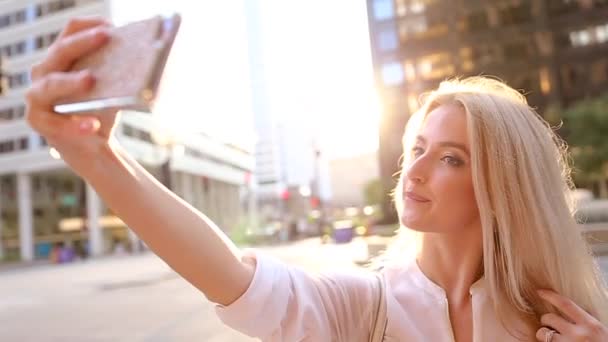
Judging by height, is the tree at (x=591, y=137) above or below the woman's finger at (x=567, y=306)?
above

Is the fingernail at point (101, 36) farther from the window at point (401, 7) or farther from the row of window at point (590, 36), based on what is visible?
the row of window at point (590, 36)

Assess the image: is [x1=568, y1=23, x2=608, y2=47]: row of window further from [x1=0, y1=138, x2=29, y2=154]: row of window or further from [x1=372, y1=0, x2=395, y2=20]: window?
[x1=0, y1=138, x2=29, y2=154]: row of window

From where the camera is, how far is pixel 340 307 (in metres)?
1.08

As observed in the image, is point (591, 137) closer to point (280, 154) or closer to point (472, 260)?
point (280, 154)

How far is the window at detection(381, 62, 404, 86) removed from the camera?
3011cm

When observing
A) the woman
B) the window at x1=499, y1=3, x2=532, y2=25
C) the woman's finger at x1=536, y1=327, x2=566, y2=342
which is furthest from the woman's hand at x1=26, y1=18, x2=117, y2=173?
the window at x1=499, y1=3, x2=532, y2=25

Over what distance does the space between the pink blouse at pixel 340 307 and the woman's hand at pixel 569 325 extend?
10 cm

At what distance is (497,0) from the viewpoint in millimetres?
28312

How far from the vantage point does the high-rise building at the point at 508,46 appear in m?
27.9

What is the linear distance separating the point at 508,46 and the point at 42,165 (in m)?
25.7

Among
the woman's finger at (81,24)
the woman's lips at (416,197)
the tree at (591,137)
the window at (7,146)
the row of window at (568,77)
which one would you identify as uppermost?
the row of window at (568,77)

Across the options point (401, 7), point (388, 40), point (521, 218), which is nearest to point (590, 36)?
point (401, 7)

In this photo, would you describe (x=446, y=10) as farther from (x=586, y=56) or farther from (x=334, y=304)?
(x=334, y=304)

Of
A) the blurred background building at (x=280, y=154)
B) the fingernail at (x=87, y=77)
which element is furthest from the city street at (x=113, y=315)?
the blurred background building at (x=280, y=154)
